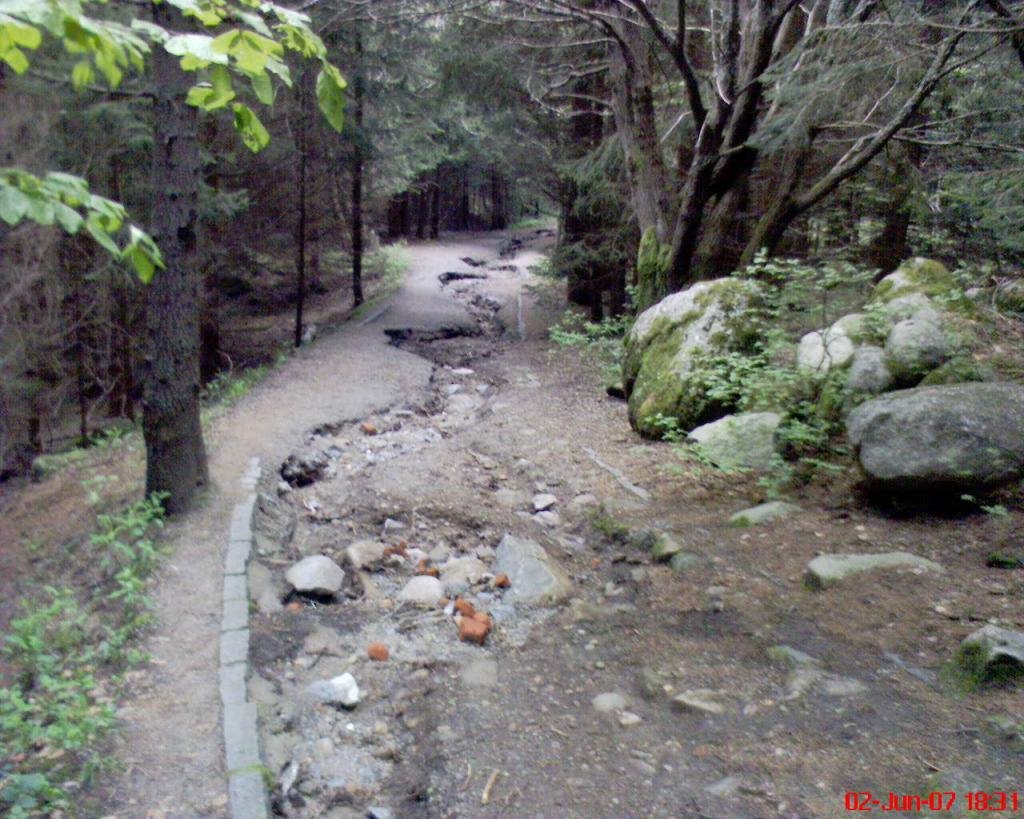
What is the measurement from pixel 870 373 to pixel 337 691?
487cm

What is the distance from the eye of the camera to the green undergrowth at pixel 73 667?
354cm

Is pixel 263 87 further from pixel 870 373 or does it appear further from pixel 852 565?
pixel 870 373

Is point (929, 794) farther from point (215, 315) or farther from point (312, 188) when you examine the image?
point (312, 188)

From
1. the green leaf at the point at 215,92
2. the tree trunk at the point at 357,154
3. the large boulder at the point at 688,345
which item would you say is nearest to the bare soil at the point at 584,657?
the large boulder at the point at 688,345

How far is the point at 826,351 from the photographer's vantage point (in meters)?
6.52

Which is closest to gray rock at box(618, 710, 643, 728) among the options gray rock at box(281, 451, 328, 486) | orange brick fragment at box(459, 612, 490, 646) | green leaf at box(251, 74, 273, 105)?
orange brick fragment at box(459, 612, 490, 646)

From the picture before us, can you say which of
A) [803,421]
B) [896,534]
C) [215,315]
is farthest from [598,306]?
[896,534]

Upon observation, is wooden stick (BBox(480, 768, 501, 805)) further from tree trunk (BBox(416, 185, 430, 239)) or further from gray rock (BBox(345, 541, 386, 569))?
tree trunk (BBox(416, 185, 430, 239))

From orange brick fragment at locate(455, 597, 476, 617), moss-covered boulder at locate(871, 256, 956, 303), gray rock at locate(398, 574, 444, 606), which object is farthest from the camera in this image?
moss-covered boulder at locate(871, 256, 956, 303)

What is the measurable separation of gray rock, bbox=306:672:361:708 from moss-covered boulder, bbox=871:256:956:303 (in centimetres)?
577

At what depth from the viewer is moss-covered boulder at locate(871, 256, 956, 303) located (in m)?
7.09

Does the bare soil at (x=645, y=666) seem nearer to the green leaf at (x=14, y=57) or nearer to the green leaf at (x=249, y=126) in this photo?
the green leaf at (x=249, y=126)

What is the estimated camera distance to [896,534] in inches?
205

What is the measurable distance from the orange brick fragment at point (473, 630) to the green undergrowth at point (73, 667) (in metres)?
1.94
